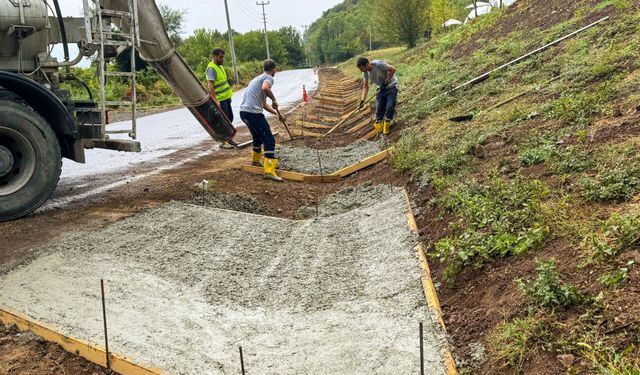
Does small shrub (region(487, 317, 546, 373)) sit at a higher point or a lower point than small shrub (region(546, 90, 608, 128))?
lower

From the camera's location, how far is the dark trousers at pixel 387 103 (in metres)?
10.4

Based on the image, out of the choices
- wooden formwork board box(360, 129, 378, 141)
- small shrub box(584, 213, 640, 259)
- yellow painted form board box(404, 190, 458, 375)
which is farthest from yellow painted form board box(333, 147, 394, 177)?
small shrub box(584, 213, 640, 259)

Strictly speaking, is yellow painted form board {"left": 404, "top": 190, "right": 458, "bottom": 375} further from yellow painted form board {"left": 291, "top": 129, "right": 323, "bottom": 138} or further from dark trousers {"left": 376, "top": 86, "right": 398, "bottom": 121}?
yellow painted form board {"left": 291, "top": 129, "right": 323, "bottom": 138}

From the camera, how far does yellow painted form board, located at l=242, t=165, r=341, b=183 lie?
28.2 feet

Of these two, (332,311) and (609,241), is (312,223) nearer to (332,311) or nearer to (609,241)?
(332,311)

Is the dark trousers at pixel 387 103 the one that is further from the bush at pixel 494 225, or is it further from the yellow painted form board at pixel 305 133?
the bush at pixel 494 225

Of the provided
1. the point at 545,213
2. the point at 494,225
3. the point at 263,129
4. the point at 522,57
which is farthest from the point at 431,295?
the point at 522,57

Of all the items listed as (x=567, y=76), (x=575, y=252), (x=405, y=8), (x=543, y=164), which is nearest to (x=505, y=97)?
(x=567, y=76)

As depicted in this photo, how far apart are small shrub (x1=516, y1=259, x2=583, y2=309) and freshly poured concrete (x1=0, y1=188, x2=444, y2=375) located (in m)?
0.63

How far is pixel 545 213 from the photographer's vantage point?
4023 millimetres

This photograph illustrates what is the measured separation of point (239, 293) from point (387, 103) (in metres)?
6.94

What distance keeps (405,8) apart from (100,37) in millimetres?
35580

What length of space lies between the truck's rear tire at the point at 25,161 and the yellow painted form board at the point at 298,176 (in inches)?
140

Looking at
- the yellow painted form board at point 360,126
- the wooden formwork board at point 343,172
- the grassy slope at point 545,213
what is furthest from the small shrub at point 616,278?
the yellow painted form board at point 360,126
